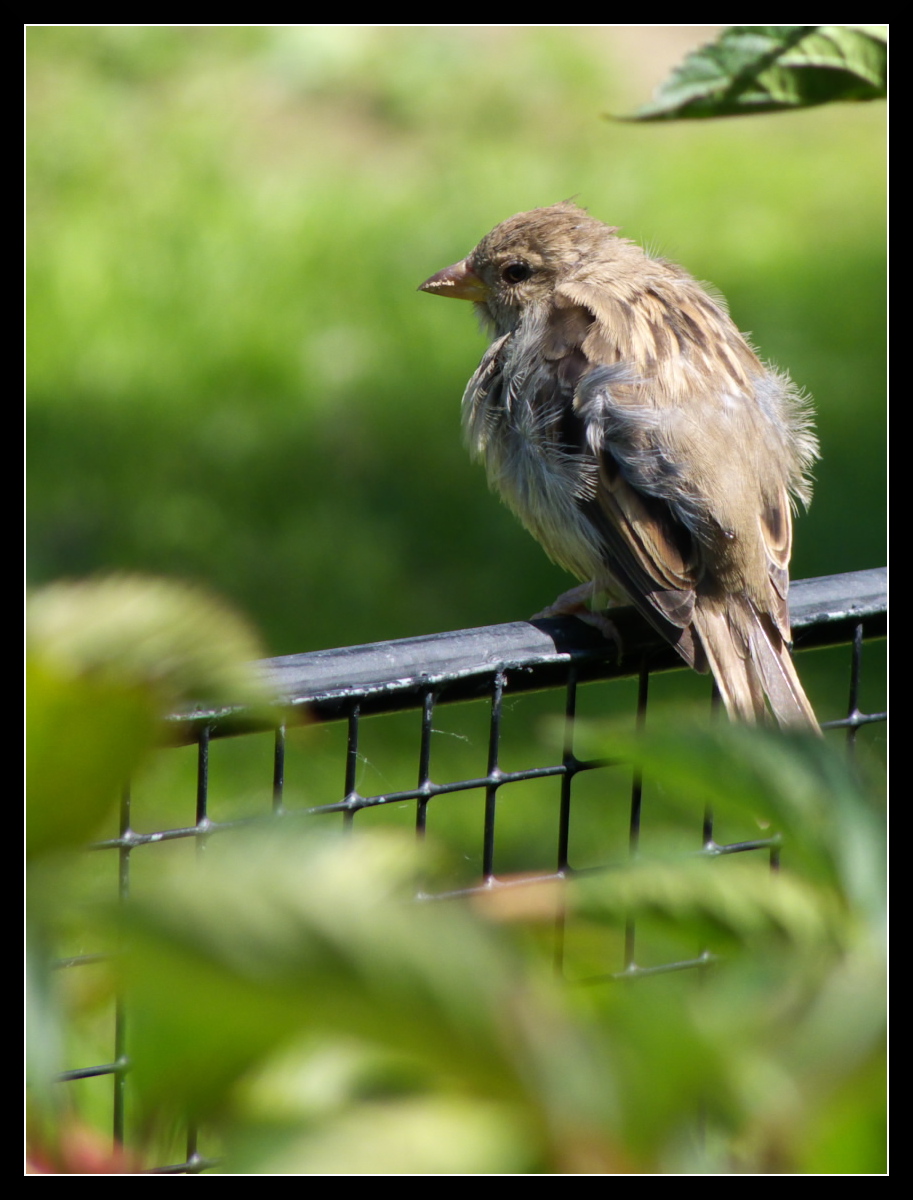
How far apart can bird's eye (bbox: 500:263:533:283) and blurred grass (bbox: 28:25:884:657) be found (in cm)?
40

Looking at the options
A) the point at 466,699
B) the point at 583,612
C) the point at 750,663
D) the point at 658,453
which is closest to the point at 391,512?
the point at 658,453

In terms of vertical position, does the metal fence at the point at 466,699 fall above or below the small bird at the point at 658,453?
below

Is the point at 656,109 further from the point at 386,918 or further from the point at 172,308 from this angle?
the point at 172,308

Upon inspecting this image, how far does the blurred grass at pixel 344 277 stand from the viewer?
7078 millimetres

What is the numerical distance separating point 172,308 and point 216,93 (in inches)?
96.8

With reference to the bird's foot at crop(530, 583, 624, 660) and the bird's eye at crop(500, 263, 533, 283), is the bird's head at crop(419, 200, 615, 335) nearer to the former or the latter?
the bird's eye at crop(500, 263, 533, 283)

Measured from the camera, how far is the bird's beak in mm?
4934

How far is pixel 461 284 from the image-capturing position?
16.3ft

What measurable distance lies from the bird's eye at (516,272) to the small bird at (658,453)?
0.36ft

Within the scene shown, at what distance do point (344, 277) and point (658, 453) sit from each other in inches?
201

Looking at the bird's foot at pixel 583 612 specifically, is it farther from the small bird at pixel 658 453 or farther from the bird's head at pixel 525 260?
the bird's head at pixel 525 260

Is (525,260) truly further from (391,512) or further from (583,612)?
(391,512)

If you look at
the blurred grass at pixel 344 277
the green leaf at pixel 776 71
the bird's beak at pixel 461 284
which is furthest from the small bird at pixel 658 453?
the green leaf at pixel 776 71

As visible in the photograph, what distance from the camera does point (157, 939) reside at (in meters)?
1.07
